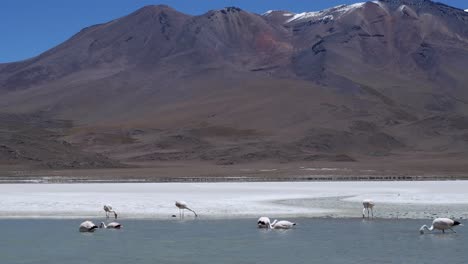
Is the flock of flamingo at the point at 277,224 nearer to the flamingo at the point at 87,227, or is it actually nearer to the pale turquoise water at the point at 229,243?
the flamingo at the point at 87,227

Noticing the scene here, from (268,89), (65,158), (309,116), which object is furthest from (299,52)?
(65,158)

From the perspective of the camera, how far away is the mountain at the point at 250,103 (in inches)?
4085

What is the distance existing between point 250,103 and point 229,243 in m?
124

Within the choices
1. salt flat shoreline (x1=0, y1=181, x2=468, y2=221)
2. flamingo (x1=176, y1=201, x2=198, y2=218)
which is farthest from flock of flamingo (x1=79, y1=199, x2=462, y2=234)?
salt flat shoreline (x1=0, y1=181, x2=468, y2=221)

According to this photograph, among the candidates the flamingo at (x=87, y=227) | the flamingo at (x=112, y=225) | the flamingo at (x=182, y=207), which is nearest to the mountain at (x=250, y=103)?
the flamingo at (x=182, y=207)

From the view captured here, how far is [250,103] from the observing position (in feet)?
471

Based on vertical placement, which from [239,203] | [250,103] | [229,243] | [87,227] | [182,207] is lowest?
[229,243]

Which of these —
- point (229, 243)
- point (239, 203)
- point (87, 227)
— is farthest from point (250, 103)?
point (229, 243)

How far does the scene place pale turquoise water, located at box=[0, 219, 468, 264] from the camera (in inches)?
701

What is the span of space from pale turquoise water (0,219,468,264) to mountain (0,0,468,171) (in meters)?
50.9

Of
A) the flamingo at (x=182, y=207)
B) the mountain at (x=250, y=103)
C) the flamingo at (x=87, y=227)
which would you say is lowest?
the flamingo at (x=87, y=227)

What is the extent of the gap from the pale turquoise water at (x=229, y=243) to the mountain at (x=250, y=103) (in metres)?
50.9

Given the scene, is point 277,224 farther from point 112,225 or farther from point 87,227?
point 87,227

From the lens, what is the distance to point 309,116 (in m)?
129
